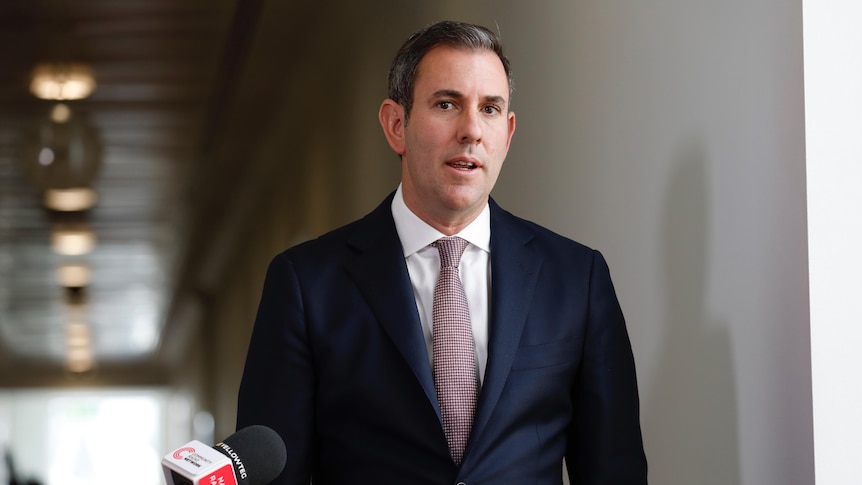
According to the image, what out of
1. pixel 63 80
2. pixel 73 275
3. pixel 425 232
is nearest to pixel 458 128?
pixel 425 232

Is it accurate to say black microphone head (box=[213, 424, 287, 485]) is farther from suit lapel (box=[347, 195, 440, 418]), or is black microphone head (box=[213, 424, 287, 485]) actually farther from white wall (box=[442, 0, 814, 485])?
white wall (box=[442, 0, 814, 485])

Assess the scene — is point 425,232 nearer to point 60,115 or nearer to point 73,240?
point 60,115

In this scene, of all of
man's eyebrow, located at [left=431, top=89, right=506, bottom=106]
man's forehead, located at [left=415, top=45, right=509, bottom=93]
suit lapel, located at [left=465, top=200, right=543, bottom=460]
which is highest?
man's forehead, located at [left=415, top=45, right=509, bottom=93]

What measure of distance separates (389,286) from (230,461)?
597 millimetres

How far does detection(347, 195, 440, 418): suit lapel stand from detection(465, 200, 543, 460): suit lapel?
7 cm

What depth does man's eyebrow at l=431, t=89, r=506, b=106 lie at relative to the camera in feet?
5.20

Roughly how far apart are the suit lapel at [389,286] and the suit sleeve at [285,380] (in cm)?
10

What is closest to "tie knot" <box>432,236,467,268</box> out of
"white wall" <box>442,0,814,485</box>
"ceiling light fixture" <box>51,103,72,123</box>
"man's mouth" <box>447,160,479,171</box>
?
"man's mouth" <box>447,160,479,171</box>

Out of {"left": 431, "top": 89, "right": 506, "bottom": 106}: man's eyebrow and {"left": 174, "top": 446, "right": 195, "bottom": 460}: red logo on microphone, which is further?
{"left": 431, "top": 89, "right": 506, "bottom": 106}: man's eyebrow

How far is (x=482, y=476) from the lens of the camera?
1.50 meters

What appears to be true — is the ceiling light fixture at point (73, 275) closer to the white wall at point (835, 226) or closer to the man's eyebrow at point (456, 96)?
the man's eyebrow at point (456, 96)

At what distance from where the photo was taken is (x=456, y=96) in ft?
5.22

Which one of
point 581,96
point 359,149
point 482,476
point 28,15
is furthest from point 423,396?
point 28,15

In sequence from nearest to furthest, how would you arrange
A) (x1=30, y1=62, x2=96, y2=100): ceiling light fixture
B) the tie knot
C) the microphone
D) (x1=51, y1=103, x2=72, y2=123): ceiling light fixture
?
the microphone, the tie knot, (x1=51, y1=103, x2=72, y2=123): ceiling light fixture, (x1=30, y1=62, x2=96, y2=100): ceiling light fixture
